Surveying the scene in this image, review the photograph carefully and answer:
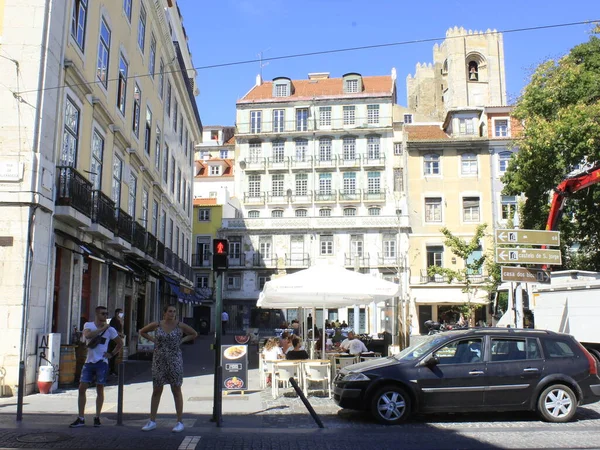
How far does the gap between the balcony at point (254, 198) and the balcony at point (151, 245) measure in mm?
29915

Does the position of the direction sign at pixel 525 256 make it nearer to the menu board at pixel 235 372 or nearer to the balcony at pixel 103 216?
the menu board at pixel 235 372

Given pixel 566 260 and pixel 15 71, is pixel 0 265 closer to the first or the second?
pixel 15 71

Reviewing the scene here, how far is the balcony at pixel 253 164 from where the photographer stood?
53.6 meters

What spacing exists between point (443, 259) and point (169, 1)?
25208 millimetres

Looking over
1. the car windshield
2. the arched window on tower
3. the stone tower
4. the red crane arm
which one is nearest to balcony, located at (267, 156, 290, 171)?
the stone tower

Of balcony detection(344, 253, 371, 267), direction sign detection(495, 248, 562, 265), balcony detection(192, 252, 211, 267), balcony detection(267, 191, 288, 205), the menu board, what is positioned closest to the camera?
the menu board

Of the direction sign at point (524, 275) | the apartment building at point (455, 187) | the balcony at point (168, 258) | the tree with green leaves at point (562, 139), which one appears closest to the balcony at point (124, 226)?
the balcony at point (168, 258)

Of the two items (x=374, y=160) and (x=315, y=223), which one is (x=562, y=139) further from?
(x=374, y=160)

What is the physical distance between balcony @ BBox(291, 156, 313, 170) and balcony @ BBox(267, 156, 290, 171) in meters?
0.53

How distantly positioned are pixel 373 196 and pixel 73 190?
131 feet

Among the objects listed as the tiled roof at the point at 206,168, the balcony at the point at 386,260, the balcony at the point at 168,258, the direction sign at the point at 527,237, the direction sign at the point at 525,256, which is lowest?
the direction sign at the point at 525,256

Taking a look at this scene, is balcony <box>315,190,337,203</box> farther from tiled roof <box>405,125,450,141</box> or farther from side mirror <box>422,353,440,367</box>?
side mirror <box>422,353,440,367</box>

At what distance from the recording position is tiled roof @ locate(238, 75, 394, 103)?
5550 centimetres

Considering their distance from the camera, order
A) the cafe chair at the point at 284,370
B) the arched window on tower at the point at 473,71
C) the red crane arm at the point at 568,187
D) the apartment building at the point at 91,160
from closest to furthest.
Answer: the cafe chair at the point at 284,370 < the apartment building at the point at 91,160 < the red crane arm at the point at 568,187 < the arched window on tower at the point at 473,71
